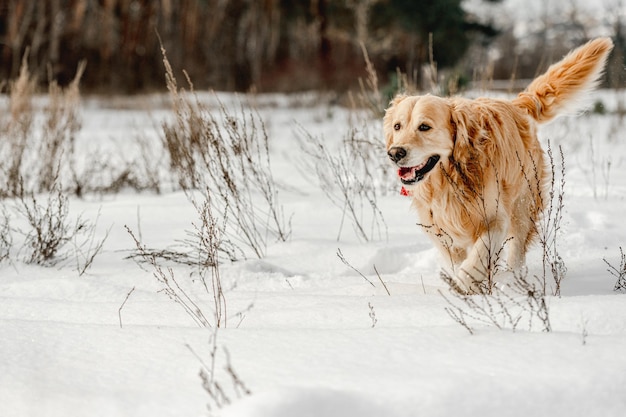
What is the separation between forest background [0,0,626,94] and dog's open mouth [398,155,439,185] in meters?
18.0

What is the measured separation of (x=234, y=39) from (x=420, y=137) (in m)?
24.9

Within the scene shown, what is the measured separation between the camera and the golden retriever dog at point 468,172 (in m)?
3.15

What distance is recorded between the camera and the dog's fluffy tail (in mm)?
3840

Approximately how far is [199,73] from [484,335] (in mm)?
23775

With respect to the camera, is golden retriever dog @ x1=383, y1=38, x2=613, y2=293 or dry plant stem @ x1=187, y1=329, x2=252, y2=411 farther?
golden retriever dog @ x1=383, y1=38, x2=613, y2=293

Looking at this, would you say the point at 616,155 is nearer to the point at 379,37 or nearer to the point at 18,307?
the point at 18,307

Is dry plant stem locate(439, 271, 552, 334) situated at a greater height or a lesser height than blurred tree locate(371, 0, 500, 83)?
lesser

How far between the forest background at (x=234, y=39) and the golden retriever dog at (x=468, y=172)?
Result: 1761cm

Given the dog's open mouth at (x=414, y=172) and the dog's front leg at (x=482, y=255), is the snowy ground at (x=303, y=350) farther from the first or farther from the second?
the dog's open mouth at (x=414, y=172)

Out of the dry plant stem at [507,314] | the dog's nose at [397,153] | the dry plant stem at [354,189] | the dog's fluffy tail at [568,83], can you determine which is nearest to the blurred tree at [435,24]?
the dry plant stem at [354,189]

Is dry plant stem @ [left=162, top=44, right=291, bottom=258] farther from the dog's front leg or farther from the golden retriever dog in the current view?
the dog's front leg

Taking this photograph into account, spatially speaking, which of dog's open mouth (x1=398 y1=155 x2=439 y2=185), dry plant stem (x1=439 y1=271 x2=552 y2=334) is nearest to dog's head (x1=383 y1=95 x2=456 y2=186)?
dog's open mouth (x1=398 y1=155 x2=439 y2=185)

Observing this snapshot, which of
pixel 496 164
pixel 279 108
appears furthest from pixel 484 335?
pixel 279 108

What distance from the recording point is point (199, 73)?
2480 cm
